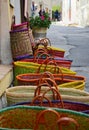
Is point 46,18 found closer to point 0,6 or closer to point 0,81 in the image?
point 0,6

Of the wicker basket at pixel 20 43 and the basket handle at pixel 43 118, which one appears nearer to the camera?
the basket handle at pixel 43 118

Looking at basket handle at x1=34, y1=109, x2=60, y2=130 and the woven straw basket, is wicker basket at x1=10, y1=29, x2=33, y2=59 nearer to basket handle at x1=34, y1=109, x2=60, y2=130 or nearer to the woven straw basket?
the woven straw basket

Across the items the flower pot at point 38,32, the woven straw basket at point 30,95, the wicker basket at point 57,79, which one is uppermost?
the wicker basket at point 57,79

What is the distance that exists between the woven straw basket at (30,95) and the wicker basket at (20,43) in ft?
5.80

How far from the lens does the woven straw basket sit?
2.98 meters

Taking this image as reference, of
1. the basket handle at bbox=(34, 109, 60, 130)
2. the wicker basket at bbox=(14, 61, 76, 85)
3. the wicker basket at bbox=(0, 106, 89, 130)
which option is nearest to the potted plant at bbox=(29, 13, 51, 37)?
the wicker basket at bbox=(14, 61, 76, 85)

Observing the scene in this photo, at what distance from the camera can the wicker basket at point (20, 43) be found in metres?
5.08

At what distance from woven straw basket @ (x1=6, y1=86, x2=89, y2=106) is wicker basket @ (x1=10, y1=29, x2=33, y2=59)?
69.6 inches

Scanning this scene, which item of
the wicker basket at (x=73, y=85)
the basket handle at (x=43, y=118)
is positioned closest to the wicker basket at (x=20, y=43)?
the wicker basket at (x=73, y=85)

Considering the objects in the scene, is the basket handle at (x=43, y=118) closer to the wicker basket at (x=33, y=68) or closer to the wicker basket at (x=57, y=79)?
the wicker basket at (x=57, y=79)

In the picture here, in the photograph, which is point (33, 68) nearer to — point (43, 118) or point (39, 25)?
point (43, 118)

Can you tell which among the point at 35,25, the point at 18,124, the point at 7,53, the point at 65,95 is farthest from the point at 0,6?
the point at 35,25

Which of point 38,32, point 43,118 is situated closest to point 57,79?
point 43,118

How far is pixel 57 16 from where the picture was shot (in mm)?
52469
